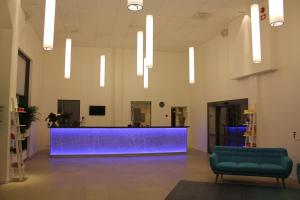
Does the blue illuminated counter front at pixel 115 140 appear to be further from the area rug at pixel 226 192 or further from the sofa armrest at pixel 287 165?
the sofa armrest at pixel 287 165

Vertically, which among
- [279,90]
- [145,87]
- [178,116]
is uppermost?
[145,87]

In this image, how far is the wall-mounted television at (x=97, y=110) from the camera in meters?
12.9

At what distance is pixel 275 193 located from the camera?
5.67m

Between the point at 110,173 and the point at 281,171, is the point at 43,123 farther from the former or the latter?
the point at 281,171

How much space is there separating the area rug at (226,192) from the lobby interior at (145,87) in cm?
15

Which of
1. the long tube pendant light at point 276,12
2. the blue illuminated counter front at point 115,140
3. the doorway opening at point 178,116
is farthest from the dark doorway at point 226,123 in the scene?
the long tube pendant light at point 276,12

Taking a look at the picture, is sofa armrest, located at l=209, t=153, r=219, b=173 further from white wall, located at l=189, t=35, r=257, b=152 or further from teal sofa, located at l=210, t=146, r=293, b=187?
white wall, located at l=189, t=35, r=257, b=152

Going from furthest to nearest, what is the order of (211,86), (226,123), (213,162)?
(211,86) < (226,123) < (213,162)

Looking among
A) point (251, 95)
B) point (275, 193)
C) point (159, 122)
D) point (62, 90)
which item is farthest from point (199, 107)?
point (275, 193)

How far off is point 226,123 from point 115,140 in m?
4.29

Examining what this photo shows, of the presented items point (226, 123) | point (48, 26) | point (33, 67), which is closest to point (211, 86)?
point (226, 123)

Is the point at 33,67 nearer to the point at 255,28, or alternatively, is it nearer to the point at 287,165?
the point at 255,28

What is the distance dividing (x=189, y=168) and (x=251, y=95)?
2.98 metres

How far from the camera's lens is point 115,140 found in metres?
10.5
